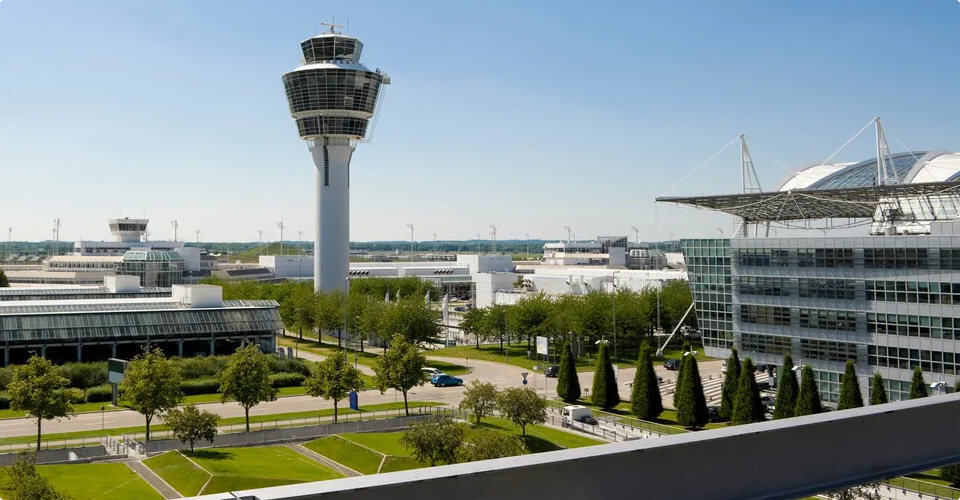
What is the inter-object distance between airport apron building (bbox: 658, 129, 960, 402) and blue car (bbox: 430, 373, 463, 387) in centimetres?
1593

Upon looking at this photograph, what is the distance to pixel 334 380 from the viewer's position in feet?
130

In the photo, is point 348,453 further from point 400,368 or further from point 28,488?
point 28,488

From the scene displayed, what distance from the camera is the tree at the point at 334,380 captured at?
3944 centimetres

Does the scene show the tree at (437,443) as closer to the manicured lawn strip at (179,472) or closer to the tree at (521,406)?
the tree at (521,406)

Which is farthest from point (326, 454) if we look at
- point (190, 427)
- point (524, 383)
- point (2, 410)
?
point (2, 410)

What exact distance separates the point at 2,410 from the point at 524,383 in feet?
92.5

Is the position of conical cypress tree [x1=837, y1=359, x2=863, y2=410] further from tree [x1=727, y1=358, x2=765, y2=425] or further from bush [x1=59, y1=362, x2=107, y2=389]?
bush [x1=59, y1=362, x2=107, y2=389]

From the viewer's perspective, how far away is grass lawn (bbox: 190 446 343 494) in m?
26.8

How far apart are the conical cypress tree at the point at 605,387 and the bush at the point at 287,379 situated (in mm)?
19603

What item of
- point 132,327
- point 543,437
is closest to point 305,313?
point 132,327

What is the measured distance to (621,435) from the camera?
37656 millimetres

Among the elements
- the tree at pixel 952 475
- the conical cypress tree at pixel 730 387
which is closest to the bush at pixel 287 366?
the conical cypress tree at pixel 730 387

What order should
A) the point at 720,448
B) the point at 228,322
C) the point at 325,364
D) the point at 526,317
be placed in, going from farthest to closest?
the point at 526,317 < the point at 228,322 < the point at 325,364 < the point at 720,448

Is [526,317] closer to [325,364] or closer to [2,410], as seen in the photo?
[325,364]
